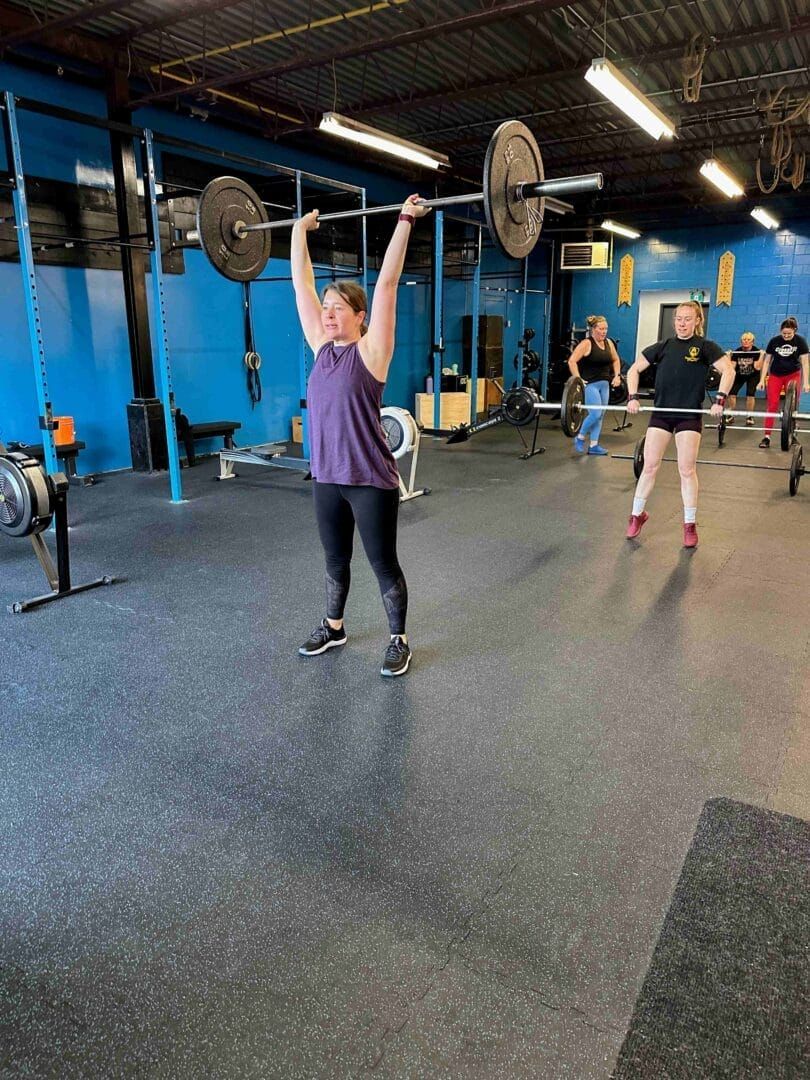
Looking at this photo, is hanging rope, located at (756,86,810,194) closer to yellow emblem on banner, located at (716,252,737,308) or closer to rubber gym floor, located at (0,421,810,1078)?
yellow emblem on banner, located at (716,252,737,308)

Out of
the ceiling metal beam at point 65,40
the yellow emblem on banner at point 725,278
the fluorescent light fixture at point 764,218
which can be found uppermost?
the ceiling metal beam at point 65,40

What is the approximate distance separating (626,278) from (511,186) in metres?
10.6

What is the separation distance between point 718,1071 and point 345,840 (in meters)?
0.82

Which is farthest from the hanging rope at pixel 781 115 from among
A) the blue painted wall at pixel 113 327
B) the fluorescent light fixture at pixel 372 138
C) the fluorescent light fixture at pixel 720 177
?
the blue painted wall at pixel 113 327

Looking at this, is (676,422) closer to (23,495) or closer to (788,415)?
(788,415)

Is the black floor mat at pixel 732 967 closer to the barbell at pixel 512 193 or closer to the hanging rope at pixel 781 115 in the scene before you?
the barbell at pixel 512 193

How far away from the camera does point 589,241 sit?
10992mm

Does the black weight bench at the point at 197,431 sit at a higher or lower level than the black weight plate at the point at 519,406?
lower

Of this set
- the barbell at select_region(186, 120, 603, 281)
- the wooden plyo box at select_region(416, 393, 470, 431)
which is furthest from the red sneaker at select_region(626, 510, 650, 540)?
the wooden plyo box at select_region(416, 393, 470, 431)

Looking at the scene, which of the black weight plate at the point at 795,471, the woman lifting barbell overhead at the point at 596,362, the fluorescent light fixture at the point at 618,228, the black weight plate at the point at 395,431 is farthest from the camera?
the fluorescent light fixture at the point at 618,228

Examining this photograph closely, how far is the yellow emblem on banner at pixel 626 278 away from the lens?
12.0 metres

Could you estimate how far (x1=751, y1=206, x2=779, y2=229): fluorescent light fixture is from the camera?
958 centimetres

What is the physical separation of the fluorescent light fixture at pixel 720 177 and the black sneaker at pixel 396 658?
7062mm

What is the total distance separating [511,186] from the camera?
8.20ft
